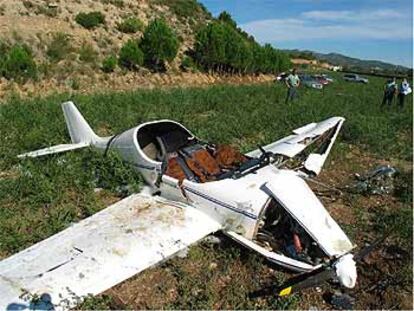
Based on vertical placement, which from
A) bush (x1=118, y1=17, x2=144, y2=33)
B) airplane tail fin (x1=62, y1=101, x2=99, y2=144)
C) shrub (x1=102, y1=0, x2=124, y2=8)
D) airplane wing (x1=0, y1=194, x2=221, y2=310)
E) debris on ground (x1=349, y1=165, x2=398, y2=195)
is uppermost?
shrub (x1=102, y1=0, x2=124, y2=8)

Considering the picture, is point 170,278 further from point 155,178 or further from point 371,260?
point 371,260

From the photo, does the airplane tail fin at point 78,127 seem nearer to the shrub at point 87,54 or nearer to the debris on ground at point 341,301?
the debris on ground at point 341,301

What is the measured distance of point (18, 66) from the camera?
82.9ft

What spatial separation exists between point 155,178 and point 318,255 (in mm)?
2921

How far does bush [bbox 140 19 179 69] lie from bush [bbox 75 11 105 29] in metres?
5.37

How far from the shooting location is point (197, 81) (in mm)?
38906

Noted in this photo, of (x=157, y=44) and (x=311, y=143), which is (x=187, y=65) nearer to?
(x=157, y=44)

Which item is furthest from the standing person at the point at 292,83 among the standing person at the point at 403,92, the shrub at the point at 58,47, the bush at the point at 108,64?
the shrub at the point at 58,47

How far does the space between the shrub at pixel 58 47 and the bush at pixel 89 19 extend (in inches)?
160

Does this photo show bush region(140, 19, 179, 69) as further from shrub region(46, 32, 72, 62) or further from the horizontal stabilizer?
the horizontal stabilizer

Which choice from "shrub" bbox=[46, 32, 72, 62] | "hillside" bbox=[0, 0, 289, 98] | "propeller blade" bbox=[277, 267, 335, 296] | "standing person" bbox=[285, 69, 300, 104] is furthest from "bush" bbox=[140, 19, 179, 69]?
"propeller blade" bbox=[277, 267, 335, 296]

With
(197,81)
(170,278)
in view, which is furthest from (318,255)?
(197,81)

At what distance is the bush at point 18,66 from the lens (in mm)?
24781

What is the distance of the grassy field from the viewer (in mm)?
5289
